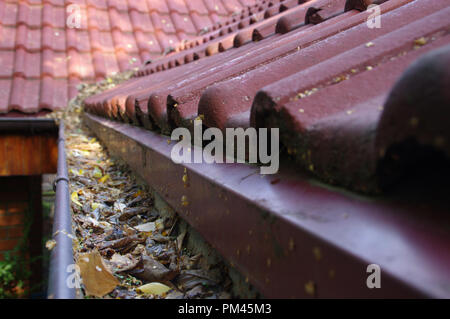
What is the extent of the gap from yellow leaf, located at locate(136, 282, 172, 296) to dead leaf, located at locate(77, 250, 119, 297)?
2.3 inches

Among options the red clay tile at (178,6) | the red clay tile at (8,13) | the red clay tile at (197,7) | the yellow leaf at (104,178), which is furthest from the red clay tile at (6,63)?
the yellow leaf at (104,178)

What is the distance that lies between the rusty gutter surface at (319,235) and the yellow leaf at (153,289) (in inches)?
7.5

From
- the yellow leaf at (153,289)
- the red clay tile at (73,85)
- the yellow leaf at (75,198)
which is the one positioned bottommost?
the yellow leaf at (153,289)

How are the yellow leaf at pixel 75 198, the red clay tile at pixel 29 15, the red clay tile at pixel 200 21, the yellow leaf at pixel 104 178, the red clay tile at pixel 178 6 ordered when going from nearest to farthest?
the yellow leaf at pixel 75 198
the yellow leaf at pixel 104 178
the red clay tile at pixel 29 15
the red clay tile at pixel 200 21
the red clay tile at pixel 178 6

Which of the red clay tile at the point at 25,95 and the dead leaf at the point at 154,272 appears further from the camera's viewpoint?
the red clay tile at the point at 25,95

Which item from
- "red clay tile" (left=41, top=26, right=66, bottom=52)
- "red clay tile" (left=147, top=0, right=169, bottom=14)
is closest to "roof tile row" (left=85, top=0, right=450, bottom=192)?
"red clay tile" (left=41, top=26, right=66, bottom=52)

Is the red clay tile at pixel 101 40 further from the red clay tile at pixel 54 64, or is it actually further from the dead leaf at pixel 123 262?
the dead leaf at pixel 123 262

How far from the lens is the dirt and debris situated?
0.83m

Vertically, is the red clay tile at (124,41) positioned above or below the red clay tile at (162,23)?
below

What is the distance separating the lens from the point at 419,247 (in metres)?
0.37

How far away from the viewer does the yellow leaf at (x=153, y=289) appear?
85 cm

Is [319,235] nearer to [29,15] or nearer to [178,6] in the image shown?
[29,15]

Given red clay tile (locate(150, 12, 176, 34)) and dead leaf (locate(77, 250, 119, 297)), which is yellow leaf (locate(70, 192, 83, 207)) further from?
red clay tile (locate(150, 12, 176, 34))
